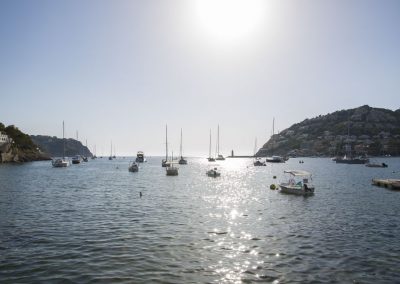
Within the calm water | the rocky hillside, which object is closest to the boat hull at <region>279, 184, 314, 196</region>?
the calm water

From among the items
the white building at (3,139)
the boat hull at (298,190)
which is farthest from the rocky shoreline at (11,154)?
the boat hull at (298,190)

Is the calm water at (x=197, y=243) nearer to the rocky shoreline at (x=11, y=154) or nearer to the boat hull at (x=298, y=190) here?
the boat hull at (x=298, y=190)

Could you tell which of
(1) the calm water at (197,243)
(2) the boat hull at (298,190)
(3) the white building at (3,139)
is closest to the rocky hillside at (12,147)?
(3) the white building at (3,139)

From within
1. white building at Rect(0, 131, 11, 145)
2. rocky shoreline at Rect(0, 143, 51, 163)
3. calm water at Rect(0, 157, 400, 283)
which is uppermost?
white building at Rect(0, 131, 11, 145)

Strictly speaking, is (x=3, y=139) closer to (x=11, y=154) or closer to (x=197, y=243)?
(x=11, y=154)

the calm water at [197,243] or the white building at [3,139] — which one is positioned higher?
the white building at [3,139]

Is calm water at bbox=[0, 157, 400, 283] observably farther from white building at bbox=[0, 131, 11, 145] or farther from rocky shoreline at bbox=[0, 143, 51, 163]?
white building at bbox=[0, 131, 11, 145]

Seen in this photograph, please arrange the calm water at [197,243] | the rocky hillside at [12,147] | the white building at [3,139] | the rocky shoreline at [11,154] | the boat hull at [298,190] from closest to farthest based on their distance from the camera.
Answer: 1. the calm water at [197,243]
2. the boat hull at [298,190]
3. the rocky shoreline at [11,154]
4. the white building at [3,139]
5. the rocky hillside at [12,147]

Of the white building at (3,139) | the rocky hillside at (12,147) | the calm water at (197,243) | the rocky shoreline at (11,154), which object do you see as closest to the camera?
the calm water at (197,243)

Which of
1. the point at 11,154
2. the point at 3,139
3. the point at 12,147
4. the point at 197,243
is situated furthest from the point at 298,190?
the point at 12,147

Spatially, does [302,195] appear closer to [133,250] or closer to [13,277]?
[133,250]

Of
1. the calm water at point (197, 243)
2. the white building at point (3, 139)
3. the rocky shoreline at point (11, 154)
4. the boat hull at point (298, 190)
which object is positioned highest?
the white building at point (3, 139)

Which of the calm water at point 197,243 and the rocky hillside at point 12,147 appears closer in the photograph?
the calm water at point 197,243

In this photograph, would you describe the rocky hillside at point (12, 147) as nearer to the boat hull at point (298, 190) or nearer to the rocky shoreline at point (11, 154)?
the rocky shoreline at point (11, 154)
